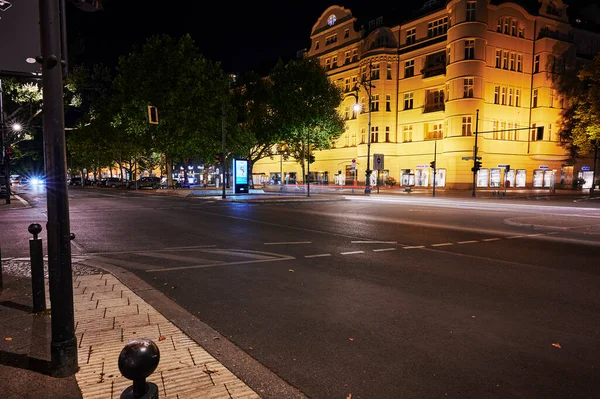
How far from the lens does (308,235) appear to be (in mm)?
11781

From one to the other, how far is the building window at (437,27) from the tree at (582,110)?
Result: 15360 millimetres

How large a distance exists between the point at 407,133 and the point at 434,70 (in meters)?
8.59

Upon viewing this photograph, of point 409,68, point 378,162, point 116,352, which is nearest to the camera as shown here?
point 116,352

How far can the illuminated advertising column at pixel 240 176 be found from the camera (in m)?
33.5

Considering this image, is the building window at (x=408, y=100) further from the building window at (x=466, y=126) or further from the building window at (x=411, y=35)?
the building window at (x=466, y=126)

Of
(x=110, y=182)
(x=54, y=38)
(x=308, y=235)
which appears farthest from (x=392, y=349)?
(x=110, y=182)

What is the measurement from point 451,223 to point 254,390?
13.7 m

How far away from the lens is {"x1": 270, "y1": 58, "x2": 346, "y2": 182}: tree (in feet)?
156

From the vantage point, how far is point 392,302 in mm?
5566

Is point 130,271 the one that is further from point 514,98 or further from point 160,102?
point 514,98

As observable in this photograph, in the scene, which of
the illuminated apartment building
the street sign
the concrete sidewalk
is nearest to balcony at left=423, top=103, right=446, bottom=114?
the illuminated apartment building

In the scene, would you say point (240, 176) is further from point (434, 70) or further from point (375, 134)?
point (434, 70)

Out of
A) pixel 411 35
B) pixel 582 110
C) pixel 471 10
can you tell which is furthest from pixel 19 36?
pixel 411 35

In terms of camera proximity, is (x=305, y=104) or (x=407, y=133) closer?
(x=305, y=104)
